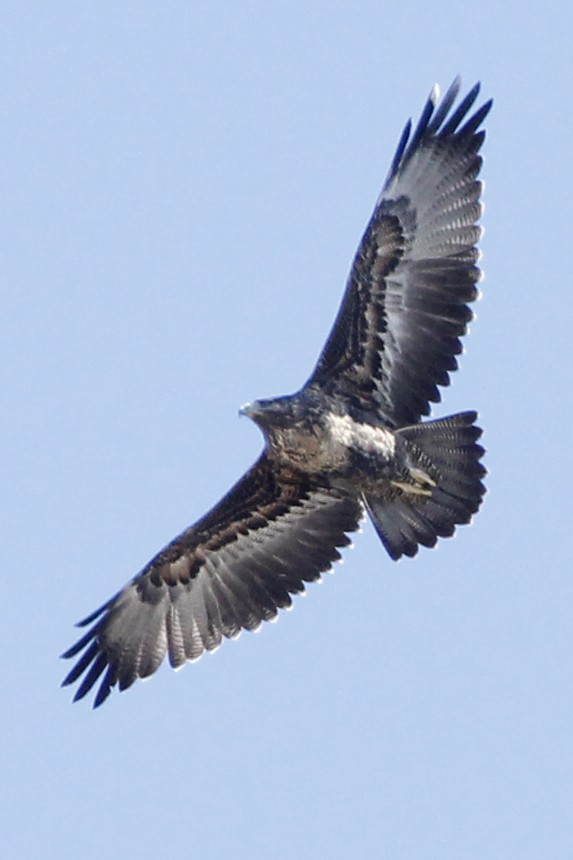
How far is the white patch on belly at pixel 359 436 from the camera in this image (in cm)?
1285

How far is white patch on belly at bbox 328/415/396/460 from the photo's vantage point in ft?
42.2

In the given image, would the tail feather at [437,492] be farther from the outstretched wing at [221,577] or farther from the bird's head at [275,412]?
the bird's head at [275,412]

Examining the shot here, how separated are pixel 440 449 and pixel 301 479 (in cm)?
104

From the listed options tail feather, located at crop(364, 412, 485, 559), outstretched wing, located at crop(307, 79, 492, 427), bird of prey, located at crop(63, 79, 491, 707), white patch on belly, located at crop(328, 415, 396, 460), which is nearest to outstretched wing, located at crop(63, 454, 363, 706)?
bird of prey, located at crop(63, 79, 491, 707)

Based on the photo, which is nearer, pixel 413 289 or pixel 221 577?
pixel 413 289

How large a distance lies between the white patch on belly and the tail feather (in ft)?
0.54

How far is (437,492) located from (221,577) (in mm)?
1776

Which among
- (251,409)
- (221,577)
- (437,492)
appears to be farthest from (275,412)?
(221,577)

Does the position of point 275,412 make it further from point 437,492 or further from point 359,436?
point 437,492

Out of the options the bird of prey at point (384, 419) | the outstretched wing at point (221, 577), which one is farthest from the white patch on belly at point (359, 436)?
the outstretched wing at point (221, 577)

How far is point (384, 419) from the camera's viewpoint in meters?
13.1

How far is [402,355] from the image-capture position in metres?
13.0

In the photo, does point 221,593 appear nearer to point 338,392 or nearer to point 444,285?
point 338,392

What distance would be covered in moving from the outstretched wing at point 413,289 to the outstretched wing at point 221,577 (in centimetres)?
89
